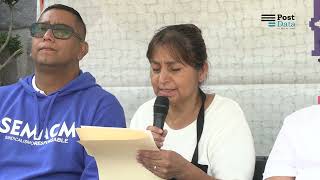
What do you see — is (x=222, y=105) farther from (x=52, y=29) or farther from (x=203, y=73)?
(x=52, y=29)

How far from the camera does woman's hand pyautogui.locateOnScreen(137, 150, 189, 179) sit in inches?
71.4

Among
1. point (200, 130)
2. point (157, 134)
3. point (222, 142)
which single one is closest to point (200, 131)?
point (200, 130)

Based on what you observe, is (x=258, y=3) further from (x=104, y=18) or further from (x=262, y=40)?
(x=104, y=18)

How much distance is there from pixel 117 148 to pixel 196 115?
0.63 metres

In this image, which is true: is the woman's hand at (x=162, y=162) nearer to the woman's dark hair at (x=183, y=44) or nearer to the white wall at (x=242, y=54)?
the woman's dark hair at (x=183, y=44)

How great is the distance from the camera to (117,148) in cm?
177

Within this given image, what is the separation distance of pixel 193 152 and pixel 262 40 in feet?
2.99

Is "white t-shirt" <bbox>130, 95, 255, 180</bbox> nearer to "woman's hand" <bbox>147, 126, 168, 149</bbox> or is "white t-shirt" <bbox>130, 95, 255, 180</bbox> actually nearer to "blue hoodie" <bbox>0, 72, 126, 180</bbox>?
"blue hoodie" <bbox>0, 72, 126, 180</bbox>

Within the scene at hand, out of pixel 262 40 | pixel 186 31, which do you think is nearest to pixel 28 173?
pixel 186 31

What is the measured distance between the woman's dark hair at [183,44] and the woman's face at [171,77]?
0.07 feet

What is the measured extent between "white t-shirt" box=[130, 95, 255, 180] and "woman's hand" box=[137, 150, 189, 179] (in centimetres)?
26

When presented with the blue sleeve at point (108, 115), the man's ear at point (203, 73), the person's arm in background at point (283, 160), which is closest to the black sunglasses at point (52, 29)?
the blue sleeve at point (108, 115)

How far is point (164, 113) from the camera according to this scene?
1.85m

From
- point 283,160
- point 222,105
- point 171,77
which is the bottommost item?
point 283,160
